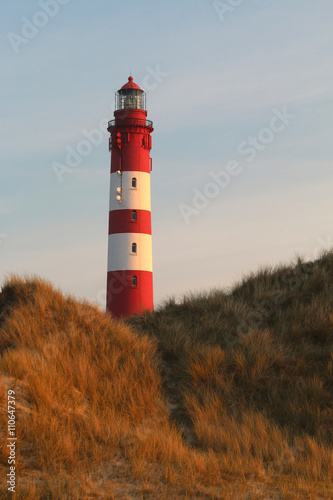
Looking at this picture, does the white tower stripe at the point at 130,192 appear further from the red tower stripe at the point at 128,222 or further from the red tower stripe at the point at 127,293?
the red tower stripe at the point at 127,293

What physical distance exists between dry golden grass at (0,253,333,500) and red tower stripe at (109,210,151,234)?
514 inches

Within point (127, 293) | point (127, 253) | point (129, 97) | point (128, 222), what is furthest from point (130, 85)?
point (127, 293)

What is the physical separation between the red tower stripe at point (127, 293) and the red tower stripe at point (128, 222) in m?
1.95

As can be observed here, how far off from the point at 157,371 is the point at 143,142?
1872cm

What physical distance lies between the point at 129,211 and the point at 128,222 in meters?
0.54

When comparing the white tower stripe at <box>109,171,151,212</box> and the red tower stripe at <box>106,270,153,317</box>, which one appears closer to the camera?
the red tower stripe at <box>106,270,153,317</box>

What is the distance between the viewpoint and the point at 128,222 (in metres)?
24.9

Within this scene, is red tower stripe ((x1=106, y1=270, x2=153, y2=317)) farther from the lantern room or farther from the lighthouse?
the lantern room

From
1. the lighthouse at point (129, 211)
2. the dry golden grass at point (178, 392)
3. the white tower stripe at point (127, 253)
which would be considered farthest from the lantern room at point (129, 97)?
the dry golden grass at point (178, 392)

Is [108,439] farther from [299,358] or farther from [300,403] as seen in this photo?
[299,358]

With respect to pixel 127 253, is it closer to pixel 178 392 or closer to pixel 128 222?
pixel 128 222

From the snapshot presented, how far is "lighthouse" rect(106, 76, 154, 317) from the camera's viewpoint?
2452 centimetres

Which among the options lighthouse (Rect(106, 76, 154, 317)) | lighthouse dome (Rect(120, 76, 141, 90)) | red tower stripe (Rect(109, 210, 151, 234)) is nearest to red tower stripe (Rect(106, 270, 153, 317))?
lighthouse (Rect(106, 76, 154, 317))

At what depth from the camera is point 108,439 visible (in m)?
6.62
